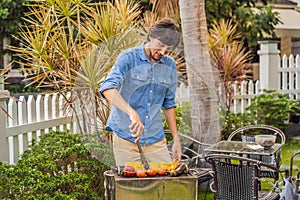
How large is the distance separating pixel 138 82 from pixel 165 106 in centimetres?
40

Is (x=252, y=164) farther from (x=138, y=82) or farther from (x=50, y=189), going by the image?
(x=50, y=189)

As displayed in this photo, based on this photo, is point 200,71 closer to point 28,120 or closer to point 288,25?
point 28,120

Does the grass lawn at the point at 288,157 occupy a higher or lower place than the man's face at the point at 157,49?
lower

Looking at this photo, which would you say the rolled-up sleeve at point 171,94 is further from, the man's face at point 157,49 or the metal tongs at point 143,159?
the metal tongs at point 143,159

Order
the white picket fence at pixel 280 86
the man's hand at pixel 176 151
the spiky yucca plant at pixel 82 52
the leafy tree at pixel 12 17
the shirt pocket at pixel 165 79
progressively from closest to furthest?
the shirt pocket at pixel 165 79, the man's hand at pixel 176 151, the spiky yucca plant at pixel 82 52, the white picket fence at pixel 280 86, the leafy tree at pixel 12 17

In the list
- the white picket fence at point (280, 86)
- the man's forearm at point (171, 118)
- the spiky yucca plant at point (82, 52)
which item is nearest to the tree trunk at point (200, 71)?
the spiky yucca plant at point (82, 52)

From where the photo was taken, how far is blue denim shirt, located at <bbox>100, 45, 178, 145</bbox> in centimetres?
315

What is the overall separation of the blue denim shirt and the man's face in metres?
0.06

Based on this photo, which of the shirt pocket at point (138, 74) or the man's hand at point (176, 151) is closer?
the shirt pocket at point (138, 74)

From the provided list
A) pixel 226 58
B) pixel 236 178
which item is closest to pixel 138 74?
pixel 236 178

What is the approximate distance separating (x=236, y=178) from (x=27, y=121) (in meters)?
2.30

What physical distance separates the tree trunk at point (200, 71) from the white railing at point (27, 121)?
4.64ft

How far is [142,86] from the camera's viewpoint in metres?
3.18

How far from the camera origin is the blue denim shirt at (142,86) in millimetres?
3148
